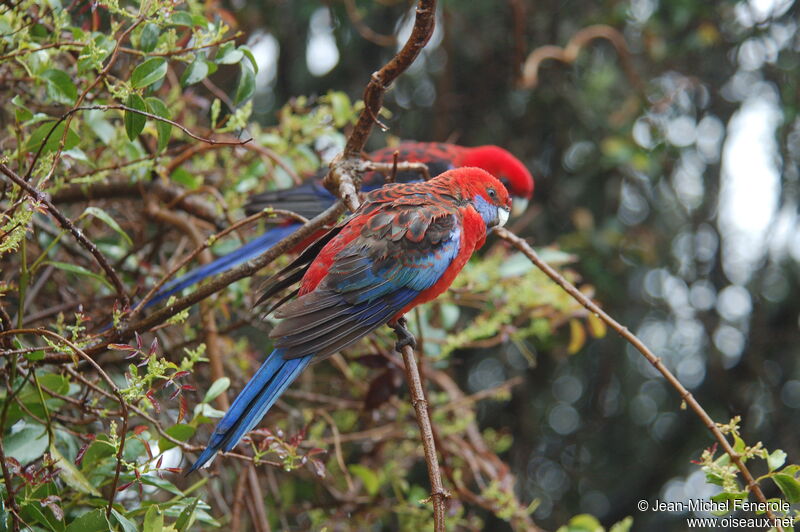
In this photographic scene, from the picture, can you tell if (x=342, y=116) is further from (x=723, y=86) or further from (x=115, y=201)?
(x=723, y=86)

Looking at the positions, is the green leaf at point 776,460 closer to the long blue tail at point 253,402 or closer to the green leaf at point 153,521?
the long blue tail at point 253,402

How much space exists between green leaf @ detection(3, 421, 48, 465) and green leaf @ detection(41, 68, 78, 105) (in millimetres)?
758

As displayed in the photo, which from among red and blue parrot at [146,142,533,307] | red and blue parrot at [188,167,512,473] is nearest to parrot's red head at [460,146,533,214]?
red and blue parrot at [146,142,533,307]

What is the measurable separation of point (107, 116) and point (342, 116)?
781mm

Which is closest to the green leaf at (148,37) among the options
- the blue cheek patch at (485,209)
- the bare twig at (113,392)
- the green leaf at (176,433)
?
the bare twig at (113,392)

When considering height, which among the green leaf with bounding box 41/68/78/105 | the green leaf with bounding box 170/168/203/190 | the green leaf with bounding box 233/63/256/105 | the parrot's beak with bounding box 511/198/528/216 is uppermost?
the parrot's beak with bounding box 511/198/528/216

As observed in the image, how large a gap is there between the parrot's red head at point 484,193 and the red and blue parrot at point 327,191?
9.4 inches

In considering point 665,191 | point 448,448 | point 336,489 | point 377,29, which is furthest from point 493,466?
point 377,29

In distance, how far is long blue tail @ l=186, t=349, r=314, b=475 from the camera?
153 centimetres

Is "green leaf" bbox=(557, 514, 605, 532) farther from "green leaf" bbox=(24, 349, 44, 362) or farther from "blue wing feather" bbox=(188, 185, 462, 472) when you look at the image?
"green leaf" bbox=(24, 349, 44, 362)

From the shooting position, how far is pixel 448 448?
268cm

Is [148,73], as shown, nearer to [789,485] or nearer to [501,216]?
[501,216]

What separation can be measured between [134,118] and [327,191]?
1.18m

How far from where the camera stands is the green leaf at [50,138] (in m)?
1.62
